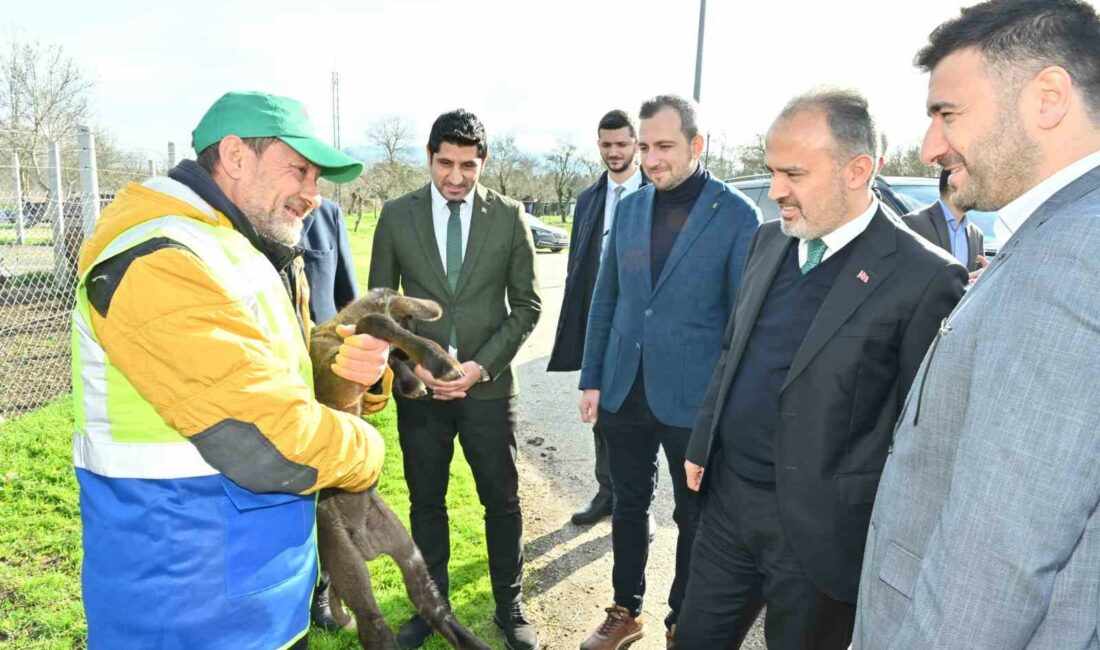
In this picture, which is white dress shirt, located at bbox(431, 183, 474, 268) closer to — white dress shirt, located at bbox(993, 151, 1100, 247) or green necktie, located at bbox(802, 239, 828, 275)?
green necktie, located at bbox(802, 239, 828, 275)

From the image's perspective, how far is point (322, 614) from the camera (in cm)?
382

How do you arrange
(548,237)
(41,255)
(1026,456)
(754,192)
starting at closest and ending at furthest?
(1026,456), (41,255), (754,192), (548,237)

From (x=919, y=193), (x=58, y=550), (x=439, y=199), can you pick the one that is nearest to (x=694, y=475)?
(x=439, y=199)

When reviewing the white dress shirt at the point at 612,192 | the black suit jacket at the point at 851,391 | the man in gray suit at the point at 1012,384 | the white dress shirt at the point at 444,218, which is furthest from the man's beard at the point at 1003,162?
the white dress shirt at the point at 612,192

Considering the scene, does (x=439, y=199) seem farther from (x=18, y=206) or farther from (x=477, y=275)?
(x=18, y=206)

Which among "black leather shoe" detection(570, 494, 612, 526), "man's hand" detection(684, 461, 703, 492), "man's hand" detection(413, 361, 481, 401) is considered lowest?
"black leather shoe" detection(570, 494, 612, 526)

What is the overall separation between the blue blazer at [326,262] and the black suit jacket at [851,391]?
269 cm

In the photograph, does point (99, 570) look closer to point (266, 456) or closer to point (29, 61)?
point (266, 456)

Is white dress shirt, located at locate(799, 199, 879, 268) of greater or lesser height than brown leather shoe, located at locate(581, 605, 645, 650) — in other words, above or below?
above

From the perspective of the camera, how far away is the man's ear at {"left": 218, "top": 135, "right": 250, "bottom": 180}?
215 cm

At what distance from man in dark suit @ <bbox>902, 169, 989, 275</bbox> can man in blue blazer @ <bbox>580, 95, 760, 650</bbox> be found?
7.97 feet

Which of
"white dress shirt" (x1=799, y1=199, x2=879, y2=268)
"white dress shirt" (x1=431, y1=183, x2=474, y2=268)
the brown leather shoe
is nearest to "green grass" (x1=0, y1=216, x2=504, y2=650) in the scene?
the brown leather shoe

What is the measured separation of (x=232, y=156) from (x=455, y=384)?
1568 millimetres

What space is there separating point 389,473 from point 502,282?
2.57 meters
